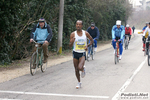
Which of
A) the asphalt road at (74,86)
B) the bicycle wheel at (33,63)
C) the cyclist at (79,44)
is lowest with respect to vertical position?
the asphalt road at (74,86)

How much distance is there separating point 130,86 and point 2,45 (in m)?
6.85

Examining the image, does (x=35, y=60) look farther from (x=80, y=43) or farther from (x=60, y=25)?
(x=60, y=25)

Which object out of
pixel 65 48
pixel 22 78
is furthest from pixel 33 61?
pixel 65 48

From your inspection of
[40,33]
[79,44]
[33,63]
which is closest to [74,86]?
[79,44]

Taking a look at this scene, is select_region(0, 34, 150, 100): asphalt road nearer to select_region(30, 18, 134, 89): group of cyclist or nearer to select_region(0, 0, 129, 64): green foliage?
select_region(30, 18, 134, 89): group of cyclist

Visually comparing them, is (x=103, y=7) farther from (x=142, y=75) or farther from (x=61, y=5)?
(x=142, y=75)

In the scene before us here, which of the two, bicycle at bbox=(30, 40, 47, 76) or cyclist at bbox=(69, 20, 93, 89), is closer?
cyclist at bbox=(69, 20, 93, 89)

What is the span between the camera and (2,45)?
1189cm

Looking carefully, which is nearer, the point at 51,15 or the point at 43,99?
the point at 43,99

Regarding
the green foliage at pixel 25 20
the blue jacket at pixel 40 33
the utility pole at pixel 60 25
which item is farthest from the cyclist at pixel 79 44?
the utility pole at pixel 60 25

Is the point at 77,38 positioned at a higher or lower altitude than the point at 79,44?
higher

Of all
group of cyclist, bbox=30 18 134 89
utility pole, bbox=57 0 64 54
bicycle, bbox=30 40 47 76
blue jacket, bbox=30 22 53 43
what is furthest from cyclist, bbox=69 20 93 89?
utility pole, bbox=57 0 64 54

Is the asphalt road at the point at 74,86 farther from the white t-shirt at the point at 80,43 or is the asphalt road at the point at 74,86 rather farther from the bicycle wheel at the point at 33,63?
the white t-shirt at the point at 80,43

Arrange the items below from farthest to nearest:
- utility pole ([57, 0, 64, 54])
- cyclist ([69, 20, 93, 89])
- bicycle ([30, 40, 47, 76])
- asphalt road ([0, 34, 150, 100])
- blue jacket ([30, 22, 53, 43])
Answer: utility pole ([57, 0, 64, 54]), blue jacket ([30, 22, 53, 43]), bicycle ([30, 40, 47, 76]), cyclist ([69, 20, 93, 89]), asphalt road ([0, 34, 150, 100])
